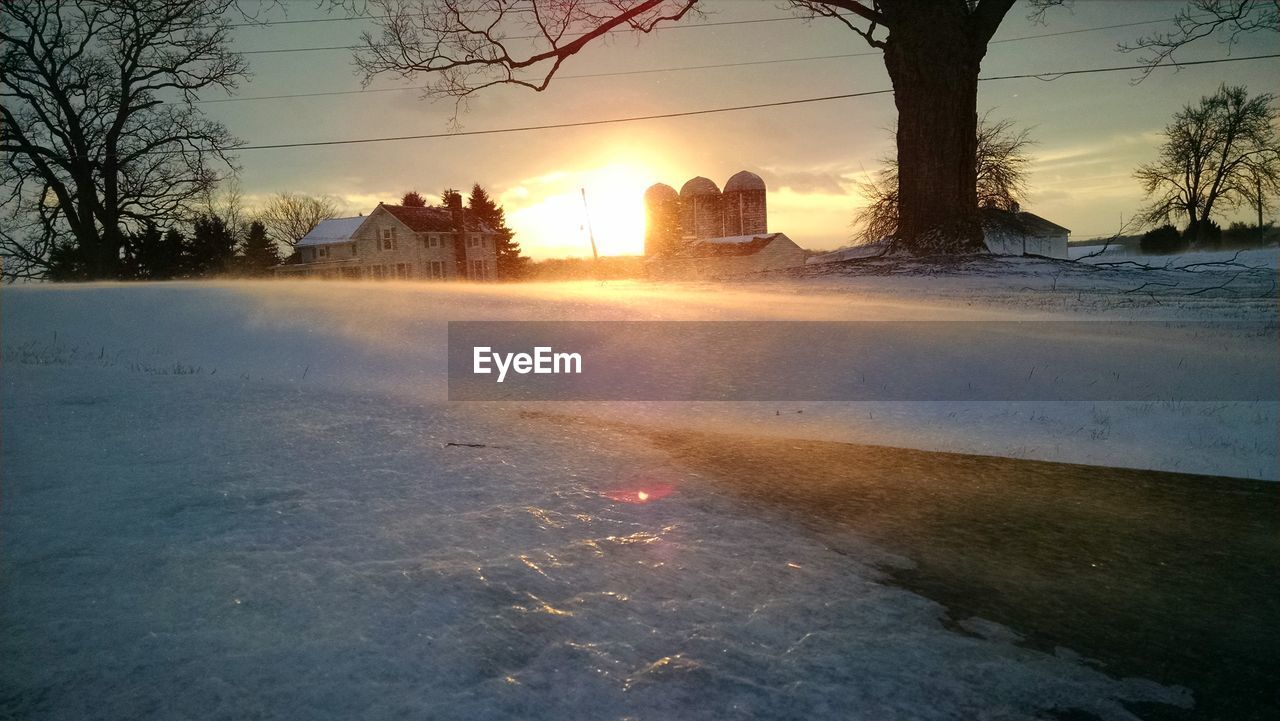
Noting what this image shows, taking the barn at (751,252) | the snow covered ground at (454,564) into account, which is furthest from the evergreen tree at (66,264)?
the snow covered ground at (454,564)

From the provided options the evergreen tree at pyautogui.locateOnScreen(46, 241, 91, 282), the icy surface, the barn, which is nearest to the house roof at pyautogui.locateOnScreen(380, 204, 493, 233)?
the barn

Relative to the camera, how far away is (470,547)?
337 cm

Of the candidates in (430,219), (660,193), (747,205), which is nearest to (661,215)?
(660,193)

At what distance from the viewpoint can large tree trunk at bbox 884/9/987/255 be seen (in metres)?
12.1

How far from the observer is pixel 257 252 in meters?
41.4

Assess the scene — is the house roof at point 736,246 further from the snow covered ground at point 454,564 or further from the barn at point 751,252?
the snow covered ground at point 454,564

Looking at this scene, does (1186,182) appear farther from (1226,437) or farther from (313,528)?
(313,528)

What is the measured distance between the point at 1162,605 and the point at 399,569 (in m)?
3.19

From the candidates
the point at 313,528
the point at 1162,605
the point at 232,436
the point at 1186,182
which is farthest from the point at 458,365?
the point at 1186,182

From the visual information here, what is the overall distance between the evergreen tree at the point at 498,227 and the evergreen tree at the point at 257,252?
621 inches

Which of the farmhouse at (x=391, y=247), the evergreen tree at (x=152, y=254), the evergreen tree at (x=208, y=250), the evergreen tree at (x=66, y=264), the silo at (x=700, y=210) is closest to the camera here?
the evergreen tree at (x=66, y=264)

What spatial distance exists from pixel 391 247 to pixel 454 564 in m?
48.9

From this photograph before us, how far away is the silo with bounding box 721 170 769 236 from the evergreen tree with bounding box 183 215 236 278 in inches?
1195

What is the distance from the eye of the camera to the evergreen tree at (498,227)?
55469 mm
